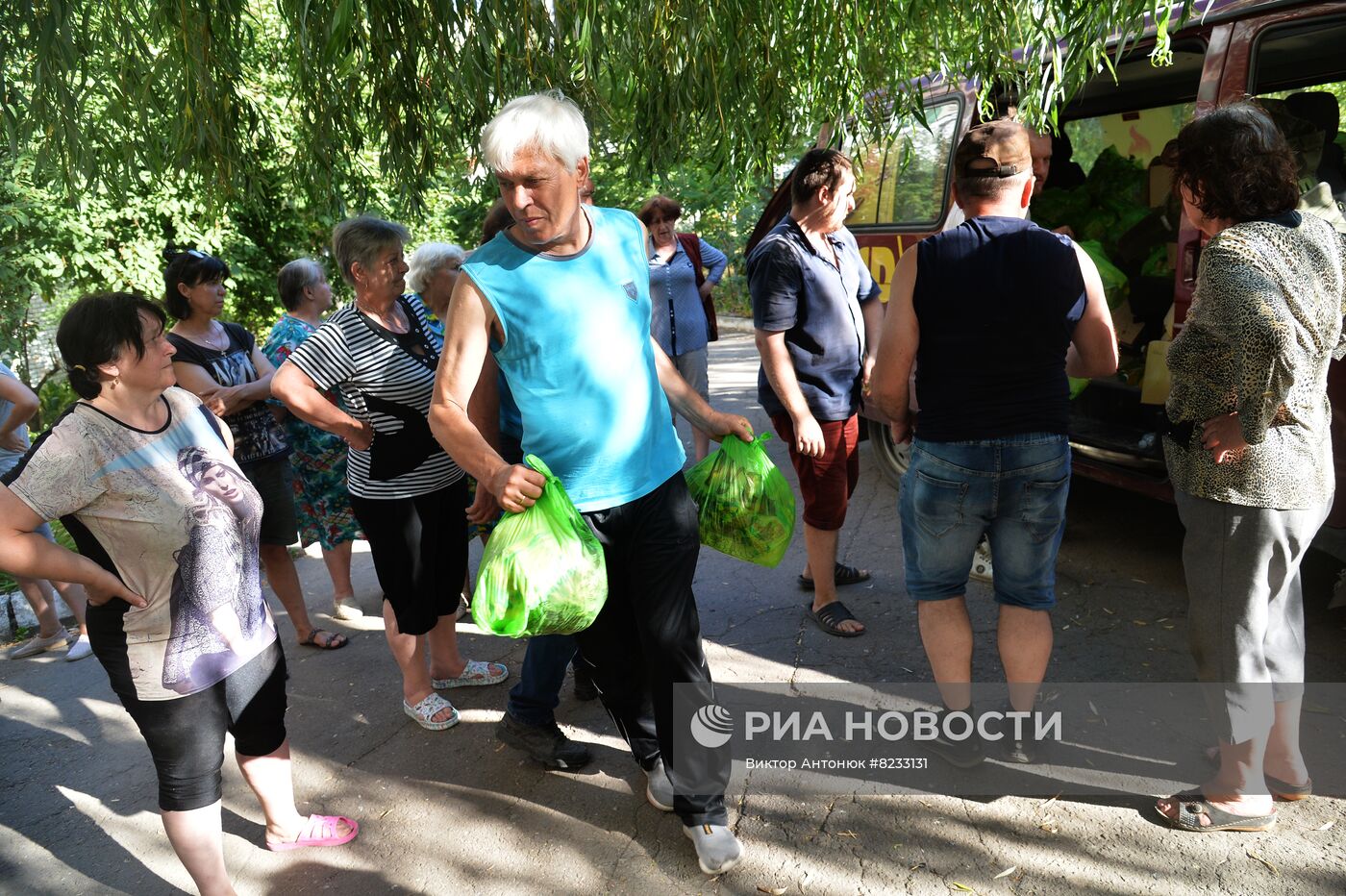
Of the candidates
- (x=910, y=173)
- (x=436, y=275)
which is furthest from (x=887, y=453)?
(x=436, y=275)

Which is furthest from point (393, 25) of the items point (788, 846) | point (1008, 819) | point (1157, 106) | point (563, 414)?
point (1157, 106)

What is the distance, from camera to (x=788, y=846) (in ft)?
8.55

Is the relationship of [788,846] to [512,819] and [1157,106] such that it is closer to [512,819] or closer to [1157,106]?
[512,819]

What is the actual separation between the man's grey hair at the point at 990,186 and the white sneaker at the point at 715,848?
1805mm

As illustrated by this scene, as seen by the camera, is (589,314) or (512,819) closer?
(589,314)

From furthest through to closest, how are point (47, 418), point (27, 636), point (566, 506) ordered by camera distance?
point (47, 418) → point (27, 636) → point (566, 506)

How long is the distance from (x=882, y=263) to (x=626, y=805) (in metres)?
3.66

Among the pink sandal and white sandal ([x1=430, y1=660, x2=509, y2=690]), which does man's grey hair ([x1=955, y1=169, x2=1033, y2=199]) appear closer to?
white sandal ([x1=430, y1=660, x2=509, y2=690])

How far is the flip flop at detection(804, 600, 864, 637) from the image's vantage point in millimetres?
3805

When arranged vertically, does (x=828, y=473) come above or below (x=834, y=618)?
above

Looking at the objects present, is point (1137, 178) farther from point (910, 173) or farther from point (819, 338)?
point (819, 338)

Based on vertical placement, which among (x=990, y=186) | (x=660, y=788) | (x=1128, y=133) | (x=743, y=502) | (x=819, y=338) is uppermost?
(x=1128, y=133)

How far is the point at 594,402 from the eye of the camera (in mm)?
2365

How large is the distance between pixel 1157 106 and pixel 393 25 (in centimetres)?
519
